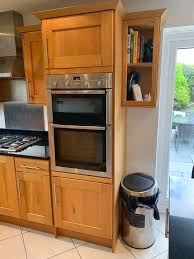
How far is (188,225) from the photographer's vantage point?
0.90 meters

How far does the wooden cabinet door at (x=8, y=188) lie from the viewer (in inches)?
83.3

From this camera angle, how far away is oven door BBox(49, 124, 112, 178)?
1.75 meters

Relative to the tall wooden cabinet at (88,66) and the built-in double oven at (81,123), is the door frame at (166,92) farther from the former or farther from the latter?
the built-in double oven at (81,123)

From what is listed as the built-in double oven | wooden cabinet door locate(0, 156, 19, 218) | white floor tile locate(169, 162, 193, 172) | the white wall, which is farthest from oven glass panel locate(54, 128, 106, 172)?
the white wall

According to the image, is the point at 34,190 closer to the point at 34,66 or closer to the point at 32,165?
the point at 32,165

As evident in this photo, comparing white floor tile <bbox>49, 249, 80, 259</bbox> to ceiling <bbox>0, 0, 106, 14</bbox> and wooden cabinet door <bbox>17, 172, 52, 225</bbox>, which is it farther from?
ceiling <bbox>0, 0, 106, 14</bbox>

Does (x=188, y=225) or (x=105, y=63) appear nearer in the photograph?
(x=188, y=225)

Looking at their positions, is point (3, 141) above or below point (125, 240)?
above

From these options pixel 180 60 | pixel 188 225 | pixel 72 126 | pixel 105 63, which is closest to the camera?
pixel 188 225

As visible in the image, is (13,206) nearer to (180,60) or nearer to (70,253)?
(70,253)

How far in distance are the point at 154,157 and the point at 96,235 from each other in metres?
1.00

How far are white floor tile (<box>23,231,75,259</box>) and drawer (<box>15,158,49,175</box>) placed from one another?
2.39ft

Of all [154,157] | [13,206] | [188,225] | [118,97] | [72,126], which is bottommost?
[13,206]

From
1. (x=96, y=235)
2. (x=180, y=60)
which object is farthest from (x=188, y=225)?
(x=180, y=60)
